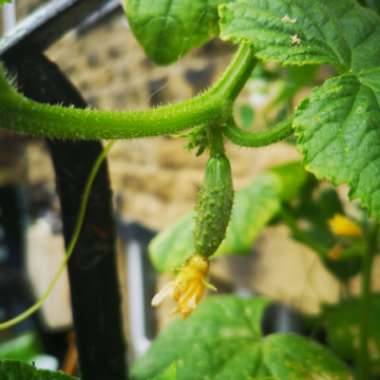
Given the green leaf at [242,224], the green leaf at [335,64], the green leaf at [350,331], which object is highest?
the green leaf at [335,64]

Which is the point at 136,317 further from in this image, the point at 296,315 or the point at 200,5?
the point at 200,5

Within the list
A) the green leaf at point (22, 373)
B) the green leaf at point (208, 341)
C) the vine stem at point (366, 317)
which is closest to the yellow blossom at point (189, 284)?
the green leaf at point (22, 373)

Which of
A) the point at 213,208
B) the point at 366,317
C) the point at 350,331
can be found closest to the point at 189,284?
the point at 213,208

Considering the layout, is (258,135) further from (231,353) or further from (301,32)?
(231,353)

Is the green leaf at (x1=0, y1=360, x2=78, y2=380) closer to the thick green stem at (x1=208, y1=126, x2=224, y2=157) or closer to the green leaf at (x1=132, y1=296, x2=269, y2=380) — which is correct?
the thick green stem at (x1=208, y1=126, x2=224, y2=157)

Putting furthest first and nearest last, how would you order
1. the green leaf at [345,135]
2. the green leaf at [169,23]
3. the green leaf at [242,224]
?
the green leaf at [242,224] < the green leaf at [169,23] < the green leaf at [345,135]

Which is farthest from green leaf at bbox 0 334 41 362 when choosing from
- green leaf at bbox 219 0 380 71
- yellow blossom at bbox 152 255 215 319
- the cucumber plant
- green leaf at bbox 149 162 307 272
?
green leaf at bbox 219 0 380 71

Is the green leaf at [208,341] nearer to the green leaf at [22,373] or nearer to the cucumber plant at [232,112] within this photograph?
the cucumber plant at [232,112]

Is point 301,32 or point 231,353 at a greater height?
point 301,32
